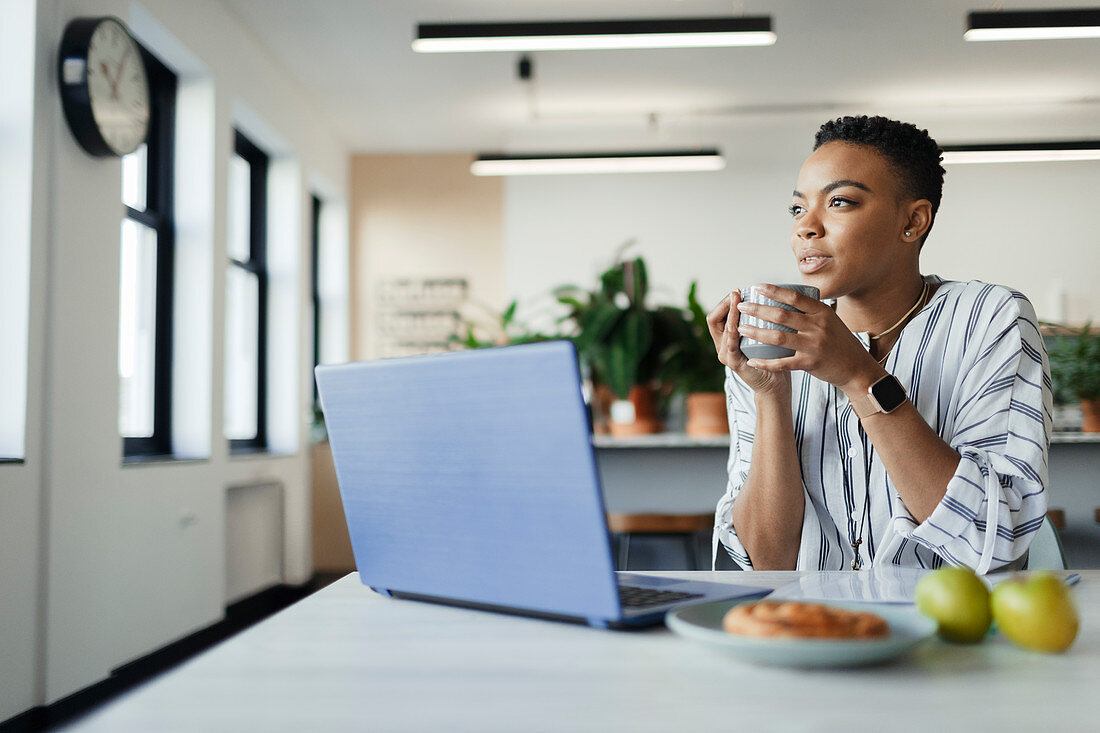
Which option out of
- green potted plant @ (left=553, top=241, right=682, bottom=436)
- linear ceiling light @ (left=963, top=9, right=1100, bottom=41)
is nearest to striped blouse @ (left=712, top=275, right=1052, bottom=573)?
green potted plant @ (left=553, top=241, right=682, bottom=436)

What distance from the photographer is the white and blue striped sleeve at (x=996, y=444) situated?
1.06 m

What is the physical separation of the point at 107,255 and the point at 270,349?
7.62 ft

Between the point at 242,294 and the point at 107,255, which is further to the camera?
the point at 242,294

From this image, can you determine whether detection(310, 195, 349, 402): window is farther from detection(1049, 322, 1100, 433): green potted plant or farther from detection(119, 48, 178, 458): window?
detection(1049, 322, 1100, 433): green potted plant

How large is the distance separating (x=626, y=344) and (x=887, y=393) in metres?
2.64

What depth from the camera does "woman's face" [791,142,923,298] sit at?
1252 millimetres

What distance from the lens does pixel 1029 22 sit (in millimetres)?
3652

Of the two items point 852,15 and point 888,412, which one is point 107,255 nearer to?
point 888,412

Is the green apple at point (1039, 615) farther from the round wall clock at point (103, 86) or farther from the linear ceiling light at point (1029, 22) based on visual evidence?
the linear ceiling light at point (1029, 22)

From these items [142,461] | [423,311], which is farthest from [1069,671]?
[423,311]

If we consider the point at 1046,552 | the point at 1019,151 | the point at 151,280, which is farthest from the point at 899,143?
the point at 1019,151

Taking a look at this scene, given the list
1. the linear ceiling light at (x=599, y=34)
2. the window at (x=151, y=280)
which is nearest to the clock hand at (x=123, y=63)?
the window at (x=151, y=280)

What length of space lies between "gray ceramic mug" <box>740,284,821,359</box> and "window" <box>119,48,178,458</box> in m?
3.37

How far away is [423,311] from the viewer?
6.62m
